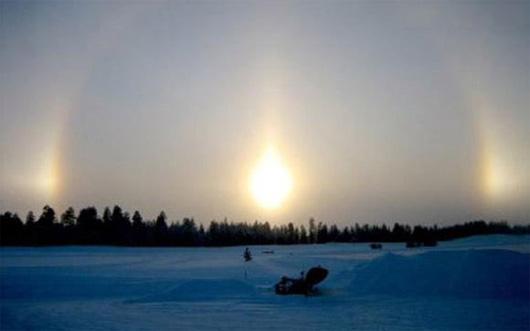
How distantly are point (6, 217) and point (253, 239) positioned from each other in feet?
224

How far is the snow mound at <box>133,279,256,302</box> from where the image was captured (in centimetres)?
2796

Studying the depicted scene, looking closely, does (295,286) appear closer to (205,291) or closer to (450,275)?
(205,291)

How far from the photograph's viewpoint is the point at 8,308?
2505cm

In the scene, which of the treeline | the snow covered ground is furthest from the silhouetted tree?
the snow covered ground

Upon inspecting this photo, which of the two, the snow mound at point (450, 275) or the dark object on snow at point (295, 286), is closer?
the snow mound at point (450, 275)

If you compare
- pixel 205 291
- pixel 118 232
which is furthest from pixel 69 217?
pixel 205 291

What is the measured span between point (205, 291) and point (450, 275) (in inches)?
556

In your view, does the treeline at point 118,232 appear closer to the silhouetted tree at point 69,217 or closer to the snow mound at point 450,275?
the silhouetted tree at point 69,217

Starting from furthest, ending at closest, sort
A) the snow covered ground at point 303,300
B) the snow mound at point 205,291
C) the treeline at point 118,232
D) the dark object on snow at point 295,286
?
the treeline at point 118,232
the dark object on snow at point 295,286
the snow mound at point 205,291
the snow covered ground at point 303,300

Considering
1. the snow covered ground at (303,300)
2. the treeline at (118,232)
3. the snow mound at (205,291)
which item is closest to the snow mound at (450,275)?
the snow covered ground at (303,300)

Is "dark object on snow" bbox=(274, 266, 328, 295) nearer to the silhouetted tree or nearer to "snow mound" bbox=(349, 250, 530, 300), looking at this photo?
"snow mound" bbox=(349, 250, 530, 300)

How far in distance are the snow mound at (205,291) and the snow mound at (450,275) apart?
6.34 m

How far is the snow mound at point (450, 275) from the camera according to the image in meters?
28.0

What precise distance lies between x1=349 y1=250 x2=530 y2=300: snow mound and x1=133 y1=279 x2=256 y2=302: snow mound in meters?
6.34
